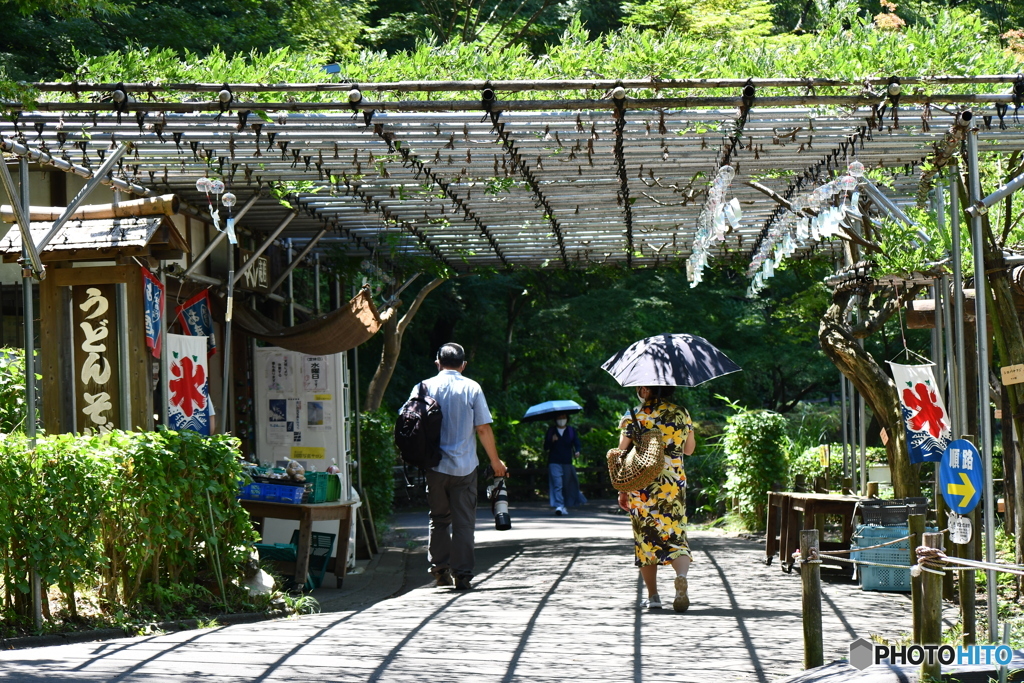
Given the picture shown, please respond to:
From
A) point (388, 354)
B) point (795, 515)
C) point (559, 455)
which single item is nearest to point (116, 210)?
point (795, 515)

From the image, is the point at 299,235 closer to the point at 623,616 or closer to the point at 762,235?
the point at 762,235

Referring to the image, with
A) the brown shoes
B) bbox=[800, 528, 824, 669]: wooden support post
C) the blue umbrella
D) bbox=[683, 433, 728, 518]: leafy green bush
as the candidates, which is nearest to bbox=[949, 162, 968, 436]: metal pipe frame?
bbox=[800, 528, 824, 669]: wooden support post

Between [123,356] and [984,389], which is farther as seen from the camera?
[123,356]

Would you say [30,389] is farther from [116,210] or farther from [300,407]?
[300,407]

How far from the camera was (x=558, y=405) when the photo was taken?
18.7 metres

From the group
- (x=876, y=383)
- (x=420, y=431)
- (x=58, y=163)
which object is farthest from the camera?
(x=876, y=383)

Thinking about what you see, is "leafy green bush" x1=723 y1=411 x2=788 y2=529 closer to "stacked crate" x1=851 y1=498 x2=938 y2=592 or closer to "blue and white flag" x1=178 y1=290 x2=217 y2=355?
"stacked crate" x1=851 y1=498 x2=938 y2=592

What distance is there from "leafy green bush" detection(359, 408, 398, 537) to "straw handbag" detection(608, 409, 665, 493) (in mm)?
6357

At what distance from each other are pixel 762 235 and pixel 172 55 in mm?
7024

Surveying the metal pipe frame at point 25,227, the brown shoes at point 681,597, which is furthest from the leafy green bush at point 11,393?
the brown shoes at point 681,597

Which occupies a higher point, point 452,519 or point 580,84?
point 580,84

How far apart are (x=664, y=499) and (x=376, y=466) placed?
265 inches

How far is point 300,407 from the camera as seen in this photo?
1173 centimetres

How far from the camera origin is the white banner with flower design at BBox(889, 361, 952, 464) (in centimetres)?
849
